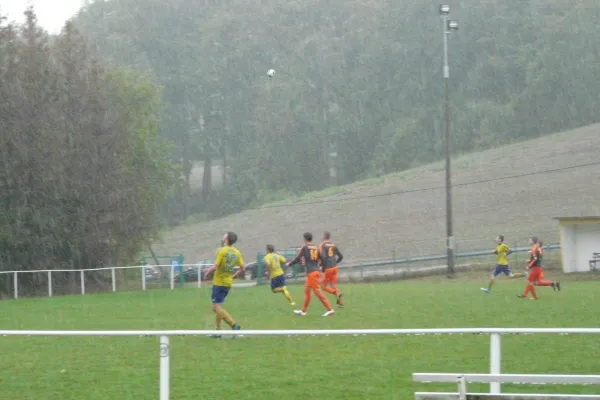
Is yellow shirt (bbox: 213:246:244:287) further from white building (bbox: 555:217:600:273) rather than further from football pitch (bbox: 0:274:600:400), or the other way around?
white building (bbox: 555:217:600:273)

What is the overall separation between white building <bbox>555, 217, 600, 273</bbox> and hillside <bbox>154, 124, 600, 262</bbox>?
43.9 feet

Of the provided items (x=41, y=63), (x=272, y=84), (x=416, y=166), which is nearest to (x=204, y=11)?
(x=272, y=84)

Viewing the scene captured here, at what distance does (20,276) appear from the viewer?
3441 centimetres

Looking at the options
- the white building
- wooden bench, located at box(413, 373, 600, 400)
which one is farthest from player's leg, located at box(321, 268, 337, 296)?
the white building

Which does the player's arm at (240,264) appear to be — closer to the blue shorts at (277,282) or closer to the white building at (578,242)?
the blue shorts at (277,282)

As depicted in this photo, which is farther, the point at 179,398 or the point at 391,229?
the point at 391,229

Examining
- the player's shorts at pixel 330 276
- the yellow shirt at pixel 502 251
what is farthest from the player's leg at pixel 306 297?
the yellow shirt at pixel 502 251

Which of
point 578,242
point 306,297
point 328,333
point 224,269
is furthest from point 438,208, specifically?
point 328,333

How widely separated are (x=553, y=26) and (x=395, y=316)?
64.8m

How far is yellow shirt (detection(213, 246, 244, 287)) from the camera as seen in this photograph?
15.8 m

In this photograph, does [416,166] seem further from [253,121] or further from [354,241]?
[354,241]

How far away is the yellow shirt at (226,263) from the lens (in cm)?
1580

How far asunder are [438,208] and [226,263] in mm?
51980

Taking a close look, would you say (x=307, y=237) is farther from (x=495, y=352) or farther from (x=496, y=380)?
(x=496, y=380)
